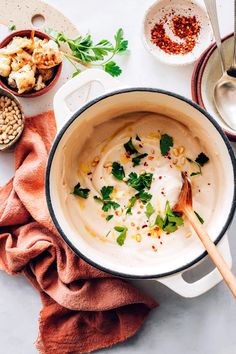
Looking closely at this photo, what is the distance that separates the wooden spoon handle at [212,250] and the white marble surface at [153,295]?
21 cm

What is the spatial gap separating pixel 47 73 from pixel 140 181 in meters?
0.36

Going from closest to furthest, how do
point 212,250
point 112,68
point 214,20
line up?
1. point 212,250
2. point 214,20
3. point 112,68

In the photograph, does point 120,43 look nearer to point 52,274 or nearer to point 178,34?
point 178,34

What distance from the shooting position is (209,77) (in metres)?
1.51

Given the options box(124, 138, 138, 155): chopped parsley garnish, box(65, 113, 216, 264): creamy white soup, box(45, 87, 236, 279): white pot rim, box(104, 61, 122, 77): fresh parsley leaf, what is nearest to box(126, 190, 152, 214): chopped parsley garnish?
box(65, 113, 216, 264): creamy white soup

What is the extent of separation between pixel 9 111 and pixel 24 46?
0.17 m

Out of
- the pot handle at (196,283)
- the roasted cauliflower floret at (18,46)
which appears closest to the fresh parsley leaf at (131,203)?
the pot handle at (196,283)

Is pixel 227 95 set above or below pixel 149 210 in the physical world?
above

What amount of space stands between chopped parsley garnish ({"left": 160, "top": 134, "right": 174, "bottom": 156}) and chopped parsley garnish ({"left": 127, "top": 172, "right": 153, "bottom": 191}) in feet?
0.23

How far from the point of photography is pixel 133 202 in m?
1.51

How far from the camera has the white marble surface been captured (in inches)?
61.7

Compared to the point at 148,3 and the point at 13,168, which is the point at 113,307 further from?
the point at 148,3

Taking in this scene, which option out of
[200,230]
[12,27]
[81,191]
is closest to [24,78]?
[12,27]

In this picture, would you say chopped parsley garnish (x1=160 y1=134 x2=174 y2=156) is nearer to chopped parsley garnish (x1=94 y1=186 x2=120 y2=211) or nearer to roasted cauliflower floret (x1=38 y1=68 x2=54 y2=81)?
chopped parsley garnish (x1=94 y1=186 x2=120 y2=211)
